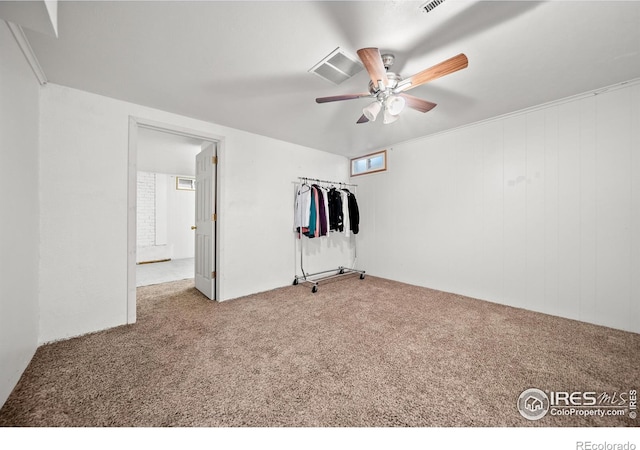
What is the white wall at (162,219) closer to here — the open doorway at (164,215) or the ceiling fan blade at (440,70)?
the open doorway at (164,215)

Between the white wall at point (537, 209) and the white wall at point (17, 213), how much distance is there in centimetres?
400

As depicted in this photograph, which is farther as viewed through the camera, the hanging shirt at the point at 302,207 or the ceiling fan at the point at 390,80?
the hanging shirt at the point at 302,207

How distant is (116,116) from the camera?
230 centimetres

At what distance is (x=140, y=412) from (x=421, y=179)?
381cm

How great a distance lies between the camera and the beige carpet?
1219mm

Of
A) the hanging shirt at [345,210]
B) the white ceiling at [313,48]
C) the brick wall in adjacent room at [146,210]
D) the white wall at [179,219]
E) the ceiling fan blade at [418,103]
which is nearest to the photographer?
the white ceiling at [313,48]

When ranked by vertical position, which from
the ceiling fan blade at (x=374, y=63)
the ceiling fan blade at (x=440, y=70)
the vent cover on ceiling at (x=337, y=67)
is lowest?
the ceiling fan blade at (x=440, y=70)

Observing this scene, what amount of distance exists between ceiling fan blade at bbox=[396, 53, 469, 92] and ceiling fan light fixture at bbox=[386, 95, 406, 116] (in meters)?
0.08

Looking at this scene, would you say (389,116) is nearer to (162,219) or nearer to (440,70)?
(440,70)

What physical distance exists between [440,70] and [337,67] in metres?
0.74

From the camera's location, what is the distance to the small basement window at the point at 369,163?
4.03 meters

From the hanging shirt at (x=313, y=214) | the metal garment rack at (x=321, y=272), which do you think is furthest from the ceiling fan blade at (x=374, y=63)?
the metal garment rack at (x=321, y=272)

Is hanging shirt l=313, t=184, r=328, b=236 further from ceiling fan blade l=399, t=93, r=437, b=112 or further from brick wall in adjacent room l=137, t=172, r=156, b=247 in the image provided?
brick wall in adjacent room l=137, t=172, r=156, b=247
